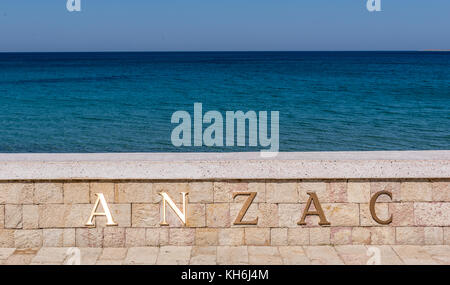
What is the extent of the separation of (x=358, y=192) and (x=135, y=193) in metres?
2.25

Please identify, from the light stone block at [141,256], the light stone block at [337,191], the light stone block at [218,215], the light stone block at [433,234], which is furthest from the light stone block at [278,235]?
the light stone block at [433,234]

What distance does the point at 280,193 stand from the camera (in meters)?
5.61

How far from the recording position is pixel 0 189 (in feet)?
18.2

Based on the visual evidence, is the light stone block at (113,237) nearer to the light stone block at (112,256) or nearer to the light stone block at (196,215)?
the light stone block at (112,256)

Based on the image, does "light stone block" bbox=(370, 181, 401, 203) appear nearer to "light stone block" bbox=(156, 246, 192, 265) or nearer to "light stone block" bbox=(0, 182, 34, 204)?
"light stone block" bbox=(156, 246, 192, 265)

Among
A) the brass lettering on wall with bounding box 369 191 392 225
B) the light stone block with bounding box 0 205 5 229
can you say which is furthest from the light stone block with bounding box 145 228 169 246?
the brass lettering on wall with bounding box 369 191 392 225

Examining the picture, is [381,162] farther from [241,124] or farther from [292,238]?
[241,124]

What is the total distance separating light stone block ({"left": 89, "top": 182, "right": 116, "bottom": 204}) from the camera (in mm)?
5574

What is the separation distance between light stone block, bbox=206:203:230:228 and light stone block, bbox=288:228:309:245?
65 centimetres

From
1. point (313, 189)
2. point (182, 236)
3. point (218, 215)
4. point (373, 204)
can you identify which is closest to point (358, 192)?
point (373, 204)

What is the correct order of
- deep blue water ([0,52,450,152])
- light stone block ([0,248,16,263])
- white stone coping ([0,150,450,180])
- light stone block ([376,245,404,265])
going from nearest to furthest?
light stone block ([376,245,404,265]), light stone block ([0,248,16,263]), white stone coping ([0,150,450,180]), deep blue water ([0,52,450,152])

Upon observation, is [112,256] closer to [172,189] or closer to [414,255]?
[172,189]

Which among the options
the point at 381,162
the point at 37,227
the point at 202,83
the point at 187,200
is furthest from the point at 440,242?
the point at 202,83
